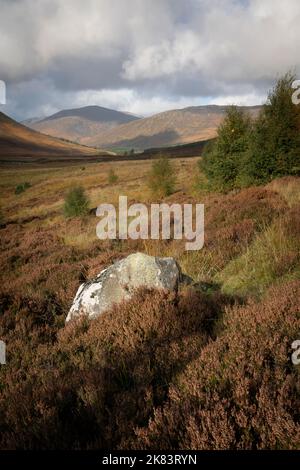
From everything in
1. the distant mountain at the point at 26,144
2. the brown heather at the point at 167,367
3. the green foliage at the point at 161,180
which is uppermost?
the distant mountain at the point at 26,144

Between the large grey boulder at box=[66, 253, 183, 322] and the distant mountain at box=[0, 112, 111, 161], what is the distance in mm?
136516

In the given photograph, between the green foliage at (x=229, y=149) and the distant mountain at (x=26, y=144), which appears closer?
the green foliage at (x=229, y=149)

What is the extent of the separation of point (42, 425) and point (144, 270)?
2.94 m

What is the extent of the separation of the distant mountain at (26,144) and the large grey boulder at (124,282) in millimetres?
136516

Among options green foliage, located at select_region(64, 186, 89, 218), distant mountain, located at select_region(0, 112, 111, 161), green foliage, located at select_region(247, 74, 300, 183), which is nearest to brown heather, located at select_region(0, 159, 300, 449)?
green foliage, located at select_region(247, 74, 300, 183)

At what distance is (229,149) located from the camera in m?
18.7

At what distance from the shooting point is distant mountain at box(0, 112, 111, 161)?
472 feet

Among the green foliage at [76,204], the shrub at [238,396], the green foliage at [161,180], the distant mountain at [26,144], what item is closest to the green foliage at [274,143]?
the green foliage at [76,204]

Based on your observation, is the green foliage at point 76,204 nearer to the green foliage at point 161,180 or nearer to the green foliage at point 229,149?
the green foliage at point 161,180

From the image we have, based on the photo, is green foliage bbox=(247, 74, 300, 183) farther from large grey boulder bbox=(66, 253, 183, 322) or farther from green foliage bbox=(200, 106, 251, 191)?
large grey boulder bbox=(66, 253, 183, 322)

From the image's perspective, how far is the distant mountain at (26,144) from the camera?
144 meters

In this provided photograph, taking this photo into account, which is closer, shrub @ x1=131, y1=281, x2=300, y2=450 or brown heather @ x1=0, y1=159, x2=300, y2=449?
shrub @ x1=131, y1=281, x2=300, y2=450

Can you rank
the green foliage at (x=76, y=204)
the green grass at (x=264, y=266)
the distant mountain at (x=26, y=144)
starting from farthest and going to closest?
1. the distant mountain at (x=26, y=144)
2. the green foliage at (x=76, y=204)
3. the green grass at (x=264, y=266)

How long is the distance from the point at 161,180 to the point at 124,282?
2391 cm
